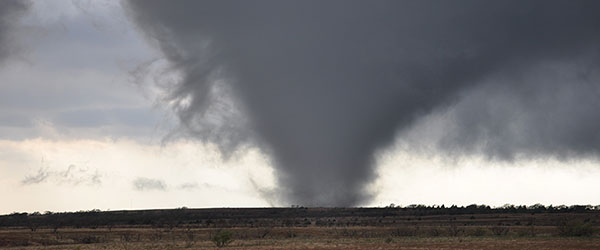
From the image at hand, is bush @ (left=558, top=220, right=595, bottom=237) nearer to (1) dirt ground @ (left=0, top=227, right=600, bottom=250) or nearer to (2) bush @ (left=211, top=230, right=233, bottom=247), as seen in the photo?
(1) dirt ground @ (left=0, top=227, right=600, bottom=250)

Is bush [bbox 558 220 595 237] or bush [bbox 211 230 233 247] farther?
bush [bbox 558 220 595 237]

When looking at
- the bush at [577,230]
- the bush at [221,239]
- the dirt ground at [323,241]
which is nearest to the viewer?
the dirt ground at [323,241]

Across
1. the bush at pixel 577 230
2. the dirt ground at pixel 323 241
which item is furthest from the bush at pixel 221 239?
the bush at pixel 577 230

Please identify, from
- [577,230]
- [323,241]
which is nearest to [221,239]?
[323,241]

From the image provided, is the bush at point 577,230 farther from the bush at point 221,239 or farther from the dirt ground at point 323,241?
the bush at point 221,239

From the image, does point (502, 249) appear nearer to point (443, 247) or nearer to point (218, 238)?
point (443, 247)

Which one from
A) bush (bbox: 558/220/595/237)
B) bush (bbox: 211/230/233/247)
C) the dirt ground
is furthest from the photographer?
bush (bbox: 558/220/595/237)

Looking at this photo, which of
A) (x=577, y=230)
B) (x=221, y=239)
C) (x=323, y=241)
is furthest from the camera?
(x=323, y=241)

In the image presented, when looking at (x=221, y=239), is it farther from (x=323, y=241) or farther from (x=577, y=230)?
(x=577, y=230)

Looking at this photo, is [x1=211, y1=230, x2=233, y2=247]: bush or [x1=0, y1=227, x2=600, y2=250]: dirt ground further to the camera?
[x1=211, y1=230, x2=233, y2=247]: bush

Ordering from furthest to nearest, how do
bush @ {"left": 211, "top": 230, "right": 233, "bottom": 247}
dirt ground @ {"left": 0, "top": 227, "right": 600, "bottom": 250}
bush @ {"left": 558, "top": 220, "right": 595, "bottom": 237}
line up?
bush @ {"left": 558, "top": 220, "right": 595, "bottom": 237} < bush @ {"left": 211, "top": 230, "right": 233, "bottom": 247} < dirt ground @ {"left": 0, "top": 227, "right": 600, "bottom": 250}

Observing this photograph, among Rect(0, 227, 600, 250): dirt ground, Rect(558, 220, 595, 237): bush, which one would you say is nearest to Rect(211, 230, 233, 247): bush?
Rect(0, 227, 600, 250): dirt ground

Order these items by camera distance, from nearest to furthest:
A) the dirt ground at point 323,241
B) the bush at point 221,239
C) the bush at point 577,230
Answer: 1. the dirt ground at point 323,241
2. the bush at point 221,239
3. the bush at point 577,230

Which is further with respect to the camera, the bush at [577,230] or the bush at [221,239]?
the bush at [577,230]
